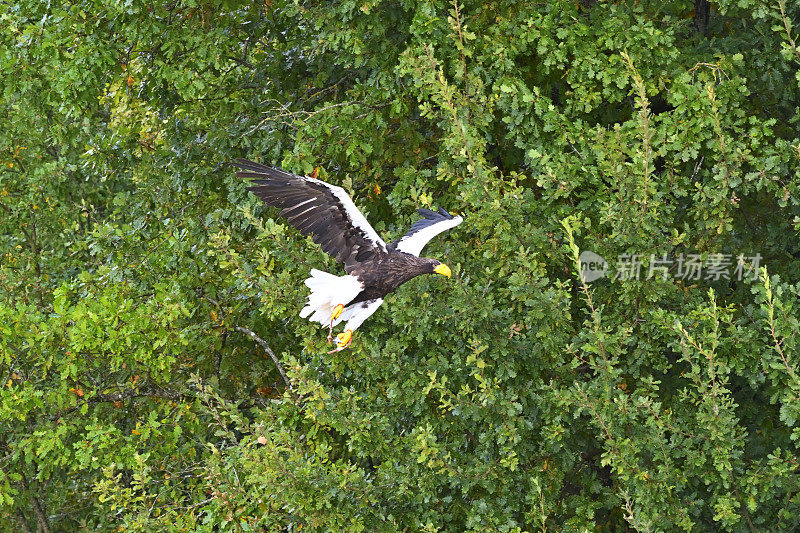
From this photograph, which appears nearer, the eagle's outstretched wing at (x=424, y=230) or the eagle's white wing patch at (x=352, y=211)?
the eagle's white wing patch at (x=352, y=211)

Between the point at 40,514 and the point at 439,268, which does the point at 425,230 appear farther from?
the point at 40,514

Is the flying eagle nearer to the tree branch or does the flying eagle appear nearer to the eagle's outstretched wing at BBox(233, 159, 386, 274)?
the eagle's outstretched wing at BBox(233, 159, 386, 274)

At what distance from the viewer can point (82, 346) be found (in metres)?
7.28

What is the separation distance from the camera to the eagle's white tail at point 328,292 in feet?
16.4

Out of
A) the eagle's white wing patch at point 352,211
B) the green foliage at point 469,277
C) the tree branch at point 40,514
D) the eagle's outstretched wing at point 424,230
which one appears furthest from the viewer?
the tree branch at point 40,514

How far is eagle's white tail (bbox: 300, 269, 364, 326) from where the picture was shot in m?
4.99

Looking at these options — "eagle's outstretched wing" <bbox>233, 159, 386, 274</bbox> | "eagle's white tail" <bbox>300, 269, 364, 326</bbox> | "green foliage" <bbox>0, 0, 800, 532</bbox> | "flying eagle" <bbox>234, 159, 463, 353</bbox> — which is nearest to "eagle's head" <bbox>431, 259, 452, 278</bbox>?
"flying eagle" <bbox>234, 159, 463, 353</bbox>

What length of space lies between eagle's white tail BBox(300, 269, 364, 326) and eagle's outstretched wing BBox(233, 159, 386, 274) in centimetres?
10

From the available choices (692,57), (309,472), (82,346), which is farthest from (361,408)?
(692,57)

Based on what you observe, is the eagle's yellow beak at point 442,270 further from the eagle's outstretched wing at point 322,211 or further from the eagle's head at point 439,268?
the eagle's outstretched wing at point 322,211

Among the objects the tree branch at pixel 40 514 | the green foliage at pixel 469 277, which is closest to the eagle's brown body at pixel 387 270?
the green foliage at pixel 469 277

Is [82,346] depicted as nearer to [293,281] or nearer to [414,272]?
[293,281]

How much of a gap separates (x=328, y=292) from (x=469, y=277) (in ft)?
3.96

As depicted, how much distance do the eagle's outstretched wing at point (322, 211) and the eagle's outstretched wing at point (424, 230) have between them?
176 millimetres
